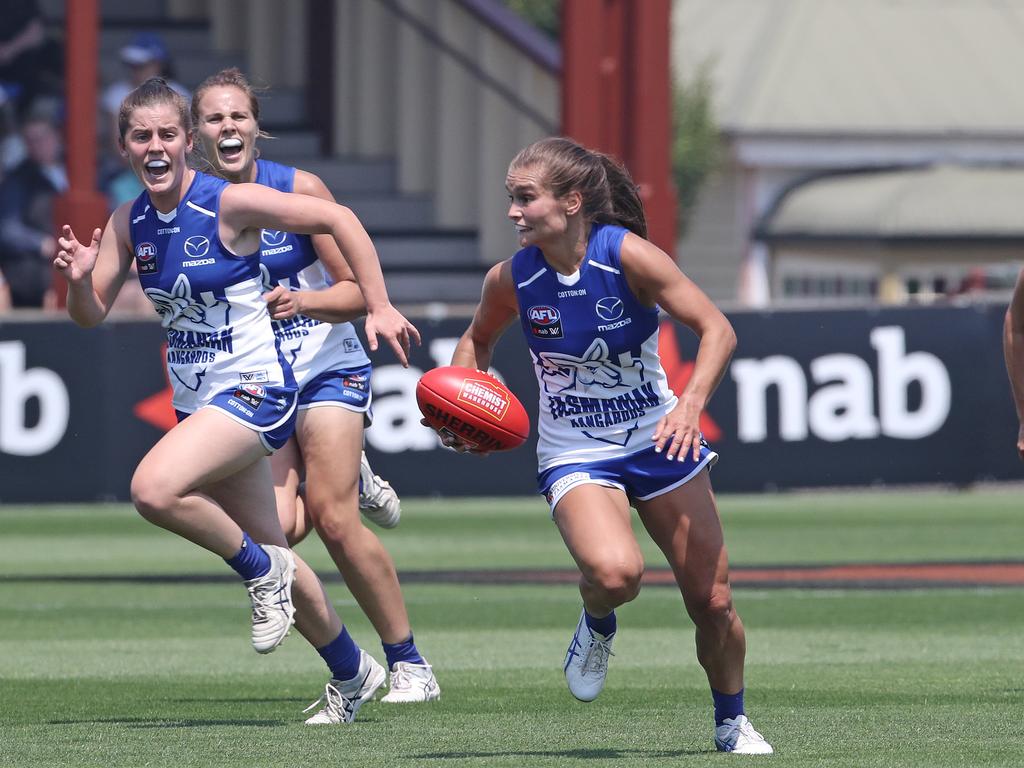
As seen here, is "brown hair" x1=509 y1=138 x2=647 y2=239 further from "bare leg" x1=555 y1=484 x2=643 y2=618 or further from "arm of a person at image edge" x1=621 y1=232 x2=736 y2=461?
"bare leg" x1=555 y1=484 x2=643 y2=618

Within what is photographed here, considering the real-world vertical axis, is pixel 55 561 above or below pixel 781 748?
below

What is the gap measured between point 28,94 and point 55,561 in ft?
34.4

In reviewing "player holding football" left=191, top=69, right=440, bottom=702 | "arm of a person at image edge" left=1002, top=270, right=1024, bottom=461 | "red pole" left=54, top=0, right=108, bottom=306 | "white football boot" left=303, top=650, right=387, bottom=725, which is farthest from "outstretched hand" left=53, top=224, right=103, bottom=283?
"red pole" left=54, top=0, right=108, bottom=306

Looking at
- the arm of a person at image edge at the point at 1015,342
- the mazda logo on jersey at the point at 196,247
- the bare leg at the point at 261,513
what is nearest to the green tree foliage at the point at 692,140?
the arm of a person at image edge at the point at 1015,342

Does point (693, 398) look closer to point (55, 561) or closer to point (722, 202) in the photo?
point (55, 561)

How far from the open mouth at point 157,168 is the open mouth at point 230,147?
2.25 feet

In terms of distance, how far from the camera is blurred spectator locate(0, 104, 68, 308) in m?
19.6

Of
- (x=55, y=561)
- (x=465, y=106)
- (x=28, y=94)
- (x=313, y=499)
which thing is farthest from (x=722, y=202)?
(x=313, y=499)

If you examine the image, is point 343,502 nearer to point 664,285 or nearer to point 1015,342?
point 664,285

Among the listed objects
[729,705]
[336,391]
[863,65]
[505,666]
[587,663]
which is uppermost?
[863,65]

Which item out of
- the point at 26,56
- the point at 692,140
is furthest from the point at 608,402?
the point at 692,140

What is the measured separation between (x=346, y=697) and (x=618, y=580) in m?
1.44

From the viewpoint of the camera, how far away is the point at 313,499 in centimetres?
754

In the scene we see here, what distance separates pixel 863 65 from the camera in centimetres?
3828
